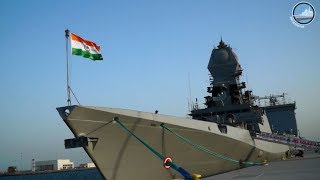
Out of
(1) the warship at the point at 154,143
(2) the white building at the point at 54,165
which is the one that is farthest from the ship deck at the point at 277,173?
(2) the white building at the point at 54,165

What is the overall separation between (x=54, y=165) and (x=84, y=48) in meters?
88.0

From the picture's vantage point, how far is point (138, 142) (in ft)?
40.0

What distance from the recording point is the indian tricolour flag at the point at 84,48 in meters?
11.3

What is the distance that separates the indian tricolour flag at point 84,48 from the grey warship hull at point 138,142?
186cm

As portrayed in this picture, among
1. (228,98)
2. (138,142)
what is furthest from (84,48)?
(228,98)

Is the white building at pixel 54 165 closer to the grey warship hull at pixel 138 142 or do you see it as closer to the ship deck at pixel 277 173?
the grey warship hull at pixel 138 142

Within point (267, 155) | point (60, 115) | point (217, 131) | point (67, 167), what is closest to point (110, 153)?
point (60, 115)

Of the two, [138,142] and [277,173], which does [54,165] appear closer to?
[138,142]

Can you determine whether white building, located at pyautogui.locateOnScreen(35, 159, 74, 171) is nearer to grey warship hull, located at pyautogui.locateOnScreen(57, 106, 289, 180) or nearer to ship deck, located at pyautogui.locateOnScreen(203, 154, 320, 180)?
grey warship hull, located at pyautogui.locateOnScreen(57, 106, 289, 180)

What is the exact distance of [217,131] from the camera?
15.5m

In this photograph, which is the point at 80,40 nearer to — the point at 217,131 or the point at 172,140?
the point at 172,140

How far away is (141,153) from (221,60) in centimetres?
1481

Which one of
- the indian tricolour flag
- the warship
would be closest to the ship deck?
the warship

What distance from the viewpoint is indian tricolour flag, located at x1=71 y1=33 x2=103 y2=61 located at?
11.3 metres
